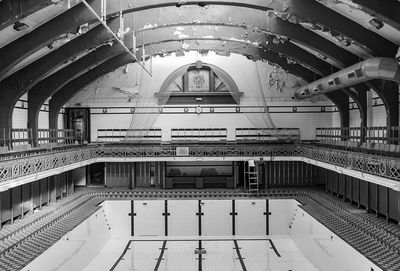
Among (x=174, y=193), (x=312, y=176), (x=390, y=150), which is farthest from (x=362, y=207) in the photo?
(x=174, y=193)

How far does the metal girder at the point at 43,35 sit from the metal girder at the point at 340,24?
6.19 meters

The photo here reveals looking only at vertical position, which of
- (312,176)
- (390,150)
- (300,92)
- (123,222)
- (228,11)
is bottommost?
(123,222)

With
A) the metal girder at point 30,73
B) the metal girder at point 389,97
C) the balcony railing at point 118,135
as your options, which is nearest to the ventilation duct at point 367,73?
the metal girder at point 389,97

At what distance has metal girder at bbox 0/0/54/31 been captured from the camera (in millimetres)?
10336

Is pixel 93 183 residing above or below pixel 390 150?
below

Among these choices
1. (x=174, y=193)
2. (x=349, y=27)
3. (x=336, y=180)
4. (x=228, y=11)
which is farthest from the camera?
(x=174, y=193)

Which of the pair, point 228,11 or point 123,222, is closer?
point 228,11

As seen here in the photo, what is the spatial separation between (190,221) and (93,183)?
7.48 m

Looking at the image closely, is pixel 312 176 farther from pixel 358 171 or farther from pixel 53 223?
pixel 53 223

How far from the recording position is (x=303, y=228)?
18.0 metres

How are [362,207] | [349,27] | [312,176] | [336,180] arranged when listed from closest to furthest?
[349,27], [362,207], [336,180], [312,176]

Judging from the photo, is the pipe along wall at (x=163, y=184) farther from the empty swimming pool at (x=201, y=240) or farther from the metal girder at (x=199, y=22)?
the metal girder at (x=199, y=22)

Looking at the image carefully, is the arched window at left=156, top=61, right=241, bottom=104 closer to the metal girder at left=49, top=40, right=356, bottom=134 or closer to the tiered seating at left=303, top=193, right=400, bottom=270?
the metal girder at left=49, top=40, right=356, bottom=134

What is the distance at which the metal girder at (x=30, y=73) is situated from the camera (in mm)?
16438
